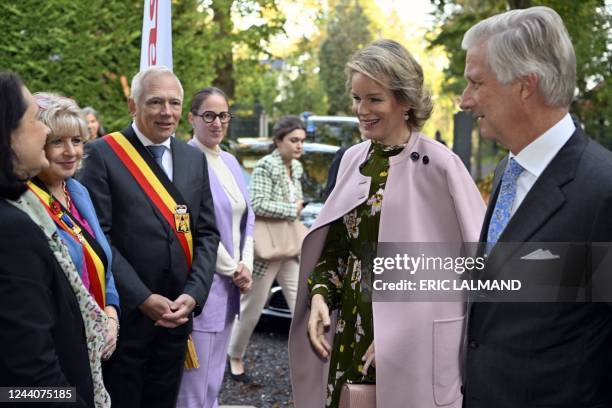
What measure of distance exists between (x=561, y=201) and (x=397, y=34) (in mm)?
55192

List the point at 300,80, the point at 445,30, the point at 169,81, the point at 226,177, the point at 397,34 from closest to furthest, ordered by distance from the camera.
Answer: the point at 169,81
the point at 226,177
the point at 445,30
the point at 300,80
the point at 397,34

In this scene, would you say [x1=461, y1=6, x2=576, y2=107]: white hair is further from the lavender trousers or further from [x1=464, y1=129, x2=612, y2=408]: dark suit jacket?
the lavender trousers

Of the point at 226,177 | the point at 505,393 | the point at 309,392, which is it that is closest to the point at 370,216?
the point at 309,392

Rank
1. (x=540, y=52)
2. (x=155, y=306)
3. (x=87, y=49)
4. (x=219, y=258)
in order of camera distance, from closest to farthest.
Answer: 1. (x=540, y=52)
2. (x=155, y=306)
3. (x=219, y=258)
4. (x=87, y=49)

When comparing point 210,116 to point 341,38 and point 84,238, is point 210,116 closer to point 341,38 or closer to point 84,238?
point 84,238

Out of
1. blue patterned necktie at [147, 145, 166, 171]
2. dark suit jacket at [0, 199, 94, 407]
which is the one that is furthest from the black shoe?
dark suit jacket at [0, 199, 94, 407]

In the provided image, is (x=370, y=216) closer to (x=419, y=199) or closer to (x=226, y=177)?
(x=419, y=199)

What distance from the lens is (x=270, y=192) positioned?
23.4ft

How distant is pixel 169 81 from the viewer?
436 cm

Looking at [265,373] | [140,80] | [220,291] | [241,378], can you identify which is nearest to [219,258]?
[220,291]

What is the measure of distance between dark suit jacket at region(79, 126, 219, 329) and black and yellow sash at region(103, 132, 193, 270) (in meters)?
0.03

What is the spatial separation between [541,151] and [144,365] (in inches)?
97.6

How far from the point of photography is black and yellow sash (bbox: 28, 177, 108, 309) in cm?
310

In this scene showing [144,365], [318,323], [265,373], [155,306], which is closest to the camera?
[318,323]
